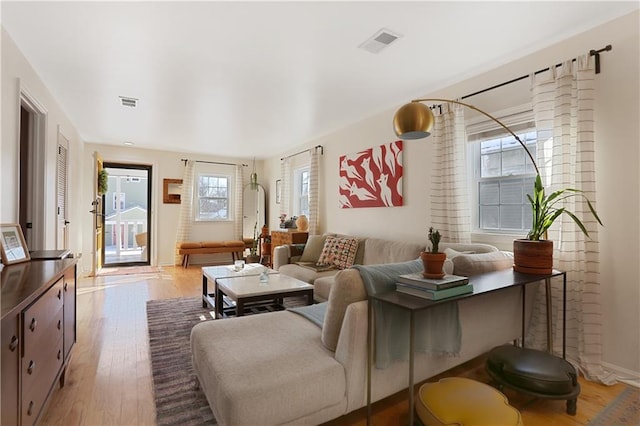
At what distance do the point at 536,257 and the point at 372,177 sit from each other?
2348mm

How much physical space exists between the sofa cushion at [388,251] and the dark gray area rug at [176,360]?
39.5 inches

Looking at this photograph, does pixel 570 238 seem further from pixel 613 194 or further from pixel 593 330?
pixel 593 330

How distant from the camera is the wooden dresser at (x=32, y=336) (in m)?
1.16

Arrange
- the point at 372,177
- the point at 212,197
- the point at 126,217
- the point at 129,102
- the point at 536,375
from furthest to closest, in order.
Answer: the point at 126,217 → the point at 212,197 → the point at 372,177 → the point at 129,102 → the point at 536,375

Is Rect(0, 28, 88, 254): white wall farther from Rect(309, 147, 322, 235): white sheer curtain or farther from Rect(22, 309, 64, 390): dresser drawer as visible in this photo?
Rect(309, 147, 322, 235): white sheer curtain

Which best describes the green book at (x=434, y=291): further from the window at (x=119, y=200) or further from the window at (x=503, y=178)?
the window at (x=119, y=200)

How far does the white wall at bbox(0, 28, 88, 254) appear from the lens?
2.33 metres

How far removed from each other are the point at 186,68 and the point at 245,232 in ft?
16.2

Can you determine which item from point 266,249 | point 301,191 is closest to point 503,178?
point 301,191

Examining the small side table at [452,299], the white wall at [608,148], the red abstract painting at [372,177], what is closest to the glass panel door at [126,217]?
the white wall at [608,148]

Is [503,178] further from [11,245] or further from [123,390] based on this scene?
[11,245]

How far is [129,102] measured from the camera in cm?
384

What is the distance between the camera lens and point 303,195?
622cm

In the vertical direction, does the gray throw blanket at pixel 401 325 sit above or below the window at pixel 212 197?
below
